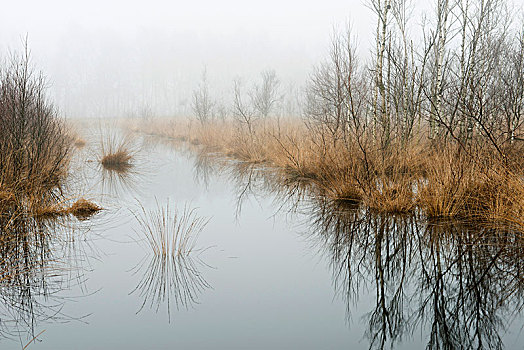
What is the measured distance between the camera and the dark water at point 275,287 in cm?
280

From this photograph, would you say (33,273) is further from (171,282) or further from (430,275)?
(430,275)

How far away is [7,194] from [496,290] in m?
6.07

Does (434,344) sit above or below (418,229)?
below

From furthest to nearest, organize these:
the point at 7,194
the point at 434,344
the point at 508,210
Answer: the point at 7,194, the point at 508,210, the point at 434,344

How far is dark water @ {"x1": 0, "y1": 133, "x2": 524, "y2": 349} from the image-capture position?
280cm

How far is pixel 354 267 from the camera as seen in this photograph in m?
4.00

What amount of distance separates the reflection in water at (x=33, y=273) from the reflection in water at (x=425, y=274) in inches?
91.5

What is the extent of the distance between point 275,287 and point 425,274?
136 centimetres

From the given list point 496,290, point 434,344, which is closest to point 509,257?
point 496,290

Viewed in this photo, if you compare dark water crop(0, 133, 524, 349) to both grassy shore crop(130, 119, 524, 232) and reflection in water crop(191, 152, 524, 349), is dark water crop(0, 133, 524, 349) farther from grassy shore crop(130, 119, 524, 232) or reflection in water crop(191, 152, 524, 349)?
grassy shore crop(130, 119, 524, 232)

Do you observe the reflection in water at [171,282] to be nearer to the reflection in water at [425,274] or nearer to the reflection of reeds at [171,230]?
the reflection of reeds at [171,230]

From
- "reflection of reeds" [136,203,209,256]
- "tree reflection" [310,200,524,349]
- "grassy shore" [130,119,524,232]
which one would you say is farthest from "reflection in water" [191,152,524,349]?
"reflection of reeds" [136,203,209,256]

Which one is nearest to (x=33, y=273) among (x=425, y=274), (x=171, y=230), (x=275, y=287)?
(x=171, y=230)

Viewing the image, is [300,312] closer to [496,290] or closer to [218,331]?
[218,331]
